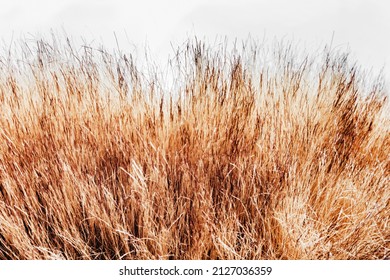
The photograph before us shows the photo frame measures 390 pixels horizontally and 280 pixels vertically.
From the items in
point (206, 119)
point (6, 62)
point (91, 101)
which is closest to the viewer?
point (206, 119)

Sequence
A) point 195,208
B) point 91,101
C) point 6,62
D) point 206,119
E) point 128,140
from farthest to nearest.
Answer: point 6,62
point 91,101
point 206,119
point 128,140
point 195,208

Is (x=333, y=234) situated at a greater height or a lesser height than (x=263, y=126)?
lesser

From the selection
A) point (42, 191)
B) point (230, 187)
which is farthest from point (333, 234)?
point (42, 191)

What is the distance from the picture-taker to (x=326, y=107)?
2.29m

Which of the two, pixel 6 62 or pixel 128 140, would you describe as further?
pixel 6 62

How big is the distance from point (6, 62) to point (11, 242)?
1225 mm

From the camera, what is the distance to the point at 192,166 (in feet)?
5.96

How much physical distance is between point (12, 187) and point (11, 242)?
0.20 meters

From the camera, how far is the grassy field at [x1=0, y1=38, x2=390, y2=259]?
5.48 ft

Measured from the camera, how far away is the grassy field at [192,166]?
1.67 m

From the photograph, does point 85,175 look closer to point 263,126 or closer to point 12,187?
point 12,187

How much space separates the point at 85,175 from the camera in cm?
178
